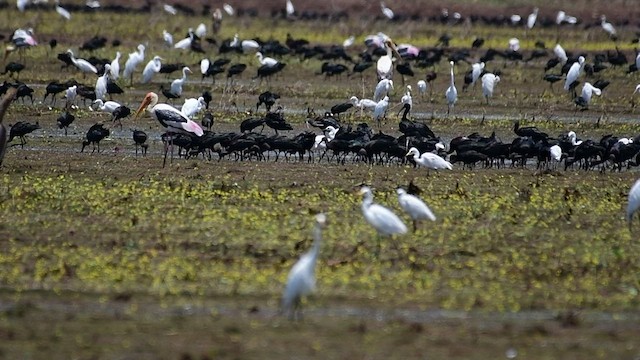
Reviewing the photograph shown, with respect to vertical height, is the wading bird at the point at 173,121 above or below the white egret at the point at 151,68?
below

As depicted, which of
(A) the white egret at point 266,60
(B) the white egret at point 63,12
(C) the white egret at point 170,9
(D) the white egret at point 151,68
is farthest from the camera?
(C) the white egret at point 170,9

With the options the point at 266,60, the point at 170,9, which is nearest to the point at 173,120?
the point at 266,60

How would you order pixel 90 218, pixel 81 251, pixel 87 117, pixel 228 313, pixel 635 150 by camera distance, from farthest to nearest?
1. pixel 87 117
2. pixel 635 150
3. pixel 90 218
4. pixel 81 251
5. pixel 228 313

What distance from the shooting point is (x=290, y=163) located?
21047mm

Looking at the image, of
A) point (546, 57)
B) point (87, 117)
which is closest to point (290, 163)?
point (87, 117)

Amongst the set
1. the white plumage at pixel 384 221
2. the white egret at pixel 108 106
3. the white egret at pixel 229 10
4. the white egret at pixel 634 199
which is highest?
the white egret at pixel 229 10

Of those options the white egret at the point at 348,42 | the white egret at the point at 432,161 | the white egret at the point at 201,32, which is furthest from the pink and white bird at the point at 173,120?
the white egret at the point at 201,32

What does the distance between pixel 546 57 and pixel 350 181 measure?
23.2 m

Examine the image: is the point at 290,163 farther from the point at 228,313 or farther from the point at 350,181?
the point at 228,313

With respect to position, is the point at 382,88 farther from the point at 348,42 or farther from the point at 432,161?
the point at 348,42

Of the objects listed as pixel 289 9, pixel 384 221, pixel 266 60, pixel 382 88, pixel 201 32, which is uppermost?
pixel 289 9

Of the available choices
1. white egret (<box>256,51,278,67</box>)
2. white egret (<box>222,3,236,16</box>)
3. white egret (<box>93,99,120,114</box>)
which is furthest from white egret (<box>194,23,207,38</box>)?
white egret (<box>93,99,120,114</box>)

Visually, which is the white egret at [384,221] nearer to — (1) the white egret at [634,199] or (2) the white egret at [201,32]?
(1) the white egret at [634,199]

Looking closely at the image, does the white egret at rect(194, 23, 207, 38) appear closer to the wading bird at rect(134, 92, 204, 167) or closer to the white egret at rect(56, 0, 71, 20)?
the white egret at rect(56, 0, 71, 20)
